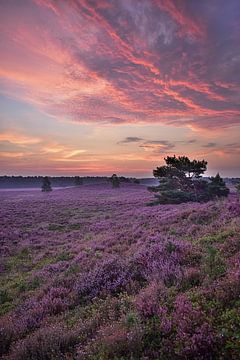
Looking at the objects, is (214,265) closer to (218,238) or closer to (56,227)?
(218,238)

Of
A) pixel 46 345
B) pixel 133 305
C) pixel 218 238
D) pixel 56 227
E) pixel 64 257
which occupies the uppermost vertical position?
pixel 218 238

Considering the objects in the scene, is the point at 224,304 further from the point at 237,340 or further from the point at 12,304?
the point at 12,304

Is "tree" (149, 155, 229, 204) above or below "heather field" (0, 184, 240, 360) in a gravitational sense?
above

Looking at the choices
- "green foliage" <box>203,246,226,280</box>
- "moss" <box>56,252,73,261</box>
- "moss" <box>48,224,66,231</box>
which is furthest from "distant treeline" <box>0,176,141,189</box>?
"green foliage" <box>203,246,226,280</box>

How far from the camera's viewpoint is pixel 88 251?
14.4m

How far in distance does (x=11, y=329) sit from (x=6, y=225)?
21476 mm

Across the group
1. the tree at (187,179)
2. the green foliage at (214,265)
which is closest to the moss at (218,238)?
the green foliage at (214,265)

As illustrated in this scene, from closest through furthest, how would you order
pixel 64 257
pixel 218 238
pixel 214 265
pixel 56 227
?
pixel 214 265 < pixel 218 238 < pixel 64 257 < pixel 56 227

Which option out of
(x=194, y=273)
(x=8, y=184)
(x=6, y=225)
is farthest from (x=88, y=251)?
(x=8, y=184)

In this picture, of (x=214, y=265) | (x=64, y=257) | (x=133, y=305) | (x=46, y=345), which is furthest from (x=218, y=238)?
(x=64, y=257)

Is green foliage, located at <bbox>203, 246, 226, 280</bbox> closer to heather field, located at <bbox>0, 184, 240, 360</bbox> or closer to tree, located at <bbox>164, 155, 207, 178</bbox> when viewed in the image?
heather field, located at <bbox>0, 184, 240, 360</bbox>

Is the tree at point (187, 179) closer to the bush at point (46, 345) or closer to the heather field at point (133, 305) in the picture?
the heather field at point (133, 305)

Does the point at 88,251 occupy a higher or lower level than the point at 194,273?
lower

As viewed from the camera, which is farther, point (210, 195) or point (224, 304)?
point (210, 195)
